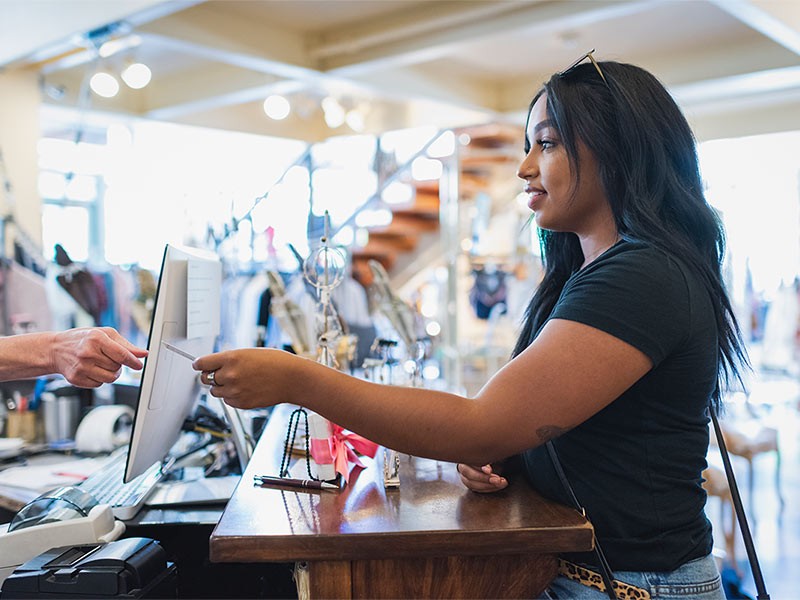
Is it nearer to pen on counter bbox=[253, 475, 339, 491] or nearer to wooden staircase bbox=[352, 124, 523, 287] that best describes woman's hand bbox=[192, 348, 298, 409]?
pen on counter bbox=[253, 475, 339, 491]

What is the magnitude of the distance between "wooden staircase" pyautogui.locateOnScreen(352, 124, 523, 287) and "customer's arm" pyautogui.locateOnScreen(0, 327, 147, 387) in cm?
639

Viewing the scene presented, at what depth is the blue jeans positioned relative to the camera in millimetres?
1144

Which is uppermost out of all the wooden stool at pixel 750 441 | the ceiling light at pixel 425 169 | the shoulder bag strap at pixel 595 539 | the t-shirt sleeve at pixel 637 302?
the ceiling light at pixel 425 169

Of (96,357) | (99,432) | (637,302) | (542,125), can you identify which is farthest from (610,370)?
(99,432)

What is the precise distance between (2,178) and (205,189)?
346cm

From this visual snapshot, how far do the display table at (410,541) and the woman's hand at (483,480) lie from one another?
2 cm

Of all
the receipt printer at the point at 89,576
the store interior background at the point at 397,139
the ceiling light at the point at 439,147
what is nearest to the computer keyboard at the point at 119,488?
the receipt printer at the point at 89,576

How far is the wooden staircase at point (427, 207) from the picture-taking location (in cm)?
787

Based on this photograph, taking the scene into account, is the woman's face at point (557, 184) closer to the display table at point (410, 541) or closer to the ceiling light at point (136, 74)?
the display table at point (410, 541)

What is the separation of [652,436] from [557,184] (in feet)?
1.43

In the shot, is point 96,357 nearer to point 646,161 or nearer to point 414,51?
point 646,161

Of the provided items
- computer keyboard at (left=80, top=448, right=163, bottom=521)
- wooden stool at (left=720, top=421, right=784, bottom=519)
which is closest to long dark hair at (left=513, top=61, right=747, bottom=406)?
computer keyboard at (left=80, top=448, right=163, bottom=521)

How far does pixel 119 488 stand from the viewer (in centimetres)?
174

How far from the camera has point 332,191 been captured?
8250mm
